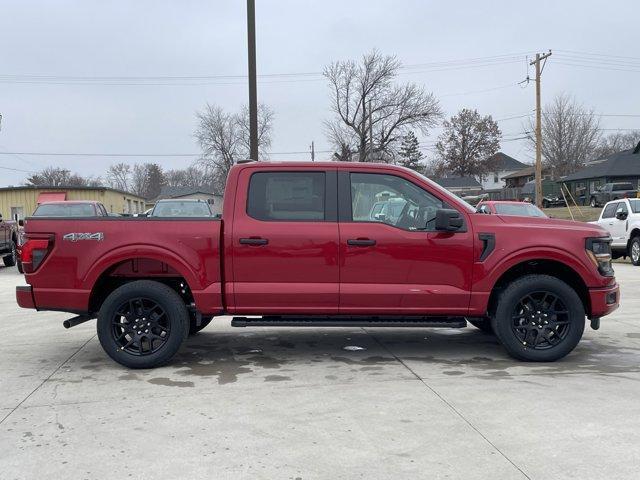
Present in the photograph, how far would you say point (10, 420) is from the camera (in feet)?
14.5

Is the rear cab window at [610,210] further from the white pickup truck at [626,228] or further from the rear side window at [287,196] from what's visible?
the rear side window at [287,196]

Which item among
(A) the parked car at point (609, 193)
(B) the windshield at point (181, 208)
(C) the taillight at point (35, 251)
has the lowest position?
(C) the taillight at point (35, 251)

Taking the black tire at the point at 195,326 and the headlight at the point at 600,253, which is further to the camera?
the black tire at the point at 195,326

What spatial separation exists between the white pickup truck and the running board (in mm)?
12325

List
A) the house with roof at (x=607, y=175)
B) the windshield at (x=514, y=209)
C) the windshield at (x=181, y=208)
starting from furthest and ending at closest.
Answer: the house with roof at (x=607, y=175)
the windshield at (x=181, y=208)
the windshield at (x=514, y=209)

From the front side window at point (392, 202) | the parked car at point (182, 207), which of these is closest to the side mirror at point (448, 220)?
the front side window at point (392, 202)

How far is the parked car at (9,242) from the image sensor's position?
17.9 metres

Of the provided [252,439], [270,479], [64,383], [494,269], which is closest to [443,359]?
[494,269]

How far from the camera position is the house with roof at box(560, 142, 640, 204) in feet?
177

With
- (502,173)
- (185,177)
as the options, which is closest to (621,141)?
(502,173)

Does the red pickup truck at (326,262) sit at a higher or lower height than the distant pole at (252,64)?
lower

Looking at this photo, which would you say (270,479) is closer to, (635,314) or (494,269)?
(494,269)

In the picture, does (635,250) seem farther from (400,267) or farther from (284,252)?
(284,252)

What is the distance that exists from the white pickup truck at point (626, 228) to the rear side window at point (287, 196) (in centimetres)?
1306
